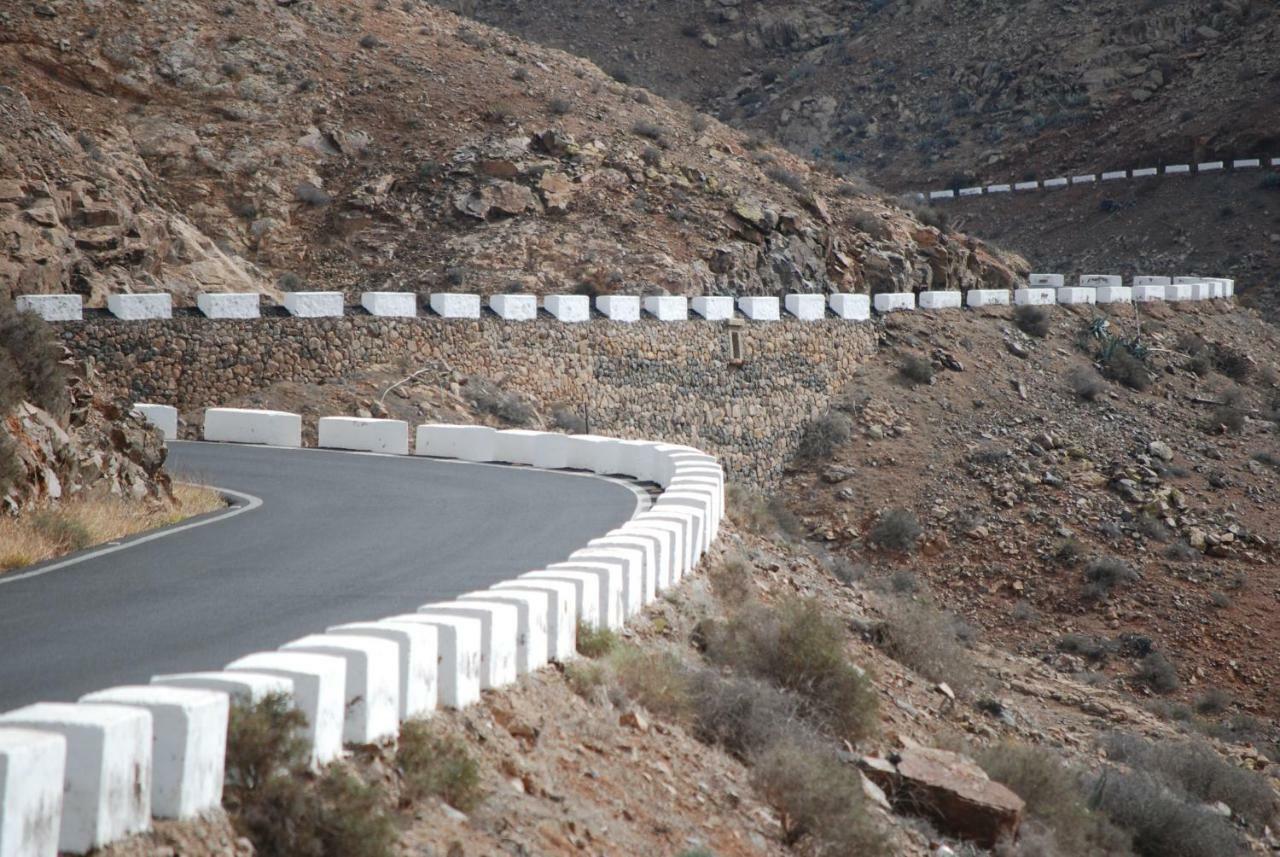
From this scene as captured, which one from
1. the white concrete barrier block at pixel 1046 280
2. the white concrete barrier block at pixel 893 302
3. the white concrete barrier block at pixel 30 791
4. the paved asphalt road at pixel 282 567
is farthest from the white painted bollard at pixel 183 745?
the white concrete barrier block at pixel 1046 280

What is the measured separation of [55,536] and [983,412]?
30095 mm

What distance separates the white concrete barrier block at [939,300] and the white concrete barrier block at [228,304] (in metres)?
21.9

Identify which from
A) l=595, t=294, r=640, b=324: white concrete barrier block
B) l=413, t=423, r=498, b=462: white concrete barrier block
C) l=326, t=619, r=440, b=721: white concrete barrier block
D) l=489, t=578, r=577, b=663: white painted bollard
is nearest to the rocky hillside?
l=595, t=294, r=640, b=324: white concrete barrier block

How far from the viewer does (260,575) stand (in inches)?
559

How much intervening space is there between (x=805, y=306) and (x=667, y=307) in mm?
5117

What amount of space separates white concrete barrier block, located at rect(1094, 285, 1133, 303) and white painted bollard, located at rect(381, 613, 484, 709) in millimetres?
47237

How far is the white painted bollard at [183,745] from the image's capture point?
677 centimetres

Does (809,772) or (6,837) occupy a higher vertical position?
(6,837)

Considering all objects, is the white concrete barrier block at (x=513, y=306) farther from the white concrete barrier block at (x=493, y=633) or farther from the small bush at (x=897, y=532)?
the white concrete barrier block at (x=493, y=633)

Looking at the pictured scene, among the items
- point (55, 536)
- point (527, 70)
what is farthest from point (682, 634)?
point (527, 70)

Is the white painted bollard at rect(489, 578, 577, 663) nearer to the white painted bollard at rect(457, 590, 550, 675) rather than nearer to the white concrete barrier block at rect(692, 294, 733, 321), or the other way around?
the white painted bollard at rect(457, 590, 550, 675)

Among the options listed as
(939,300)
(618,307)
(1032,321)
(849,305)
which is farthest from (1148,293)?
(618,307)

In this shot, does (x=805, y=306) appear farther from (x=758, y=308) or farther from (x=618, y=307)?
(x=618, y=307)

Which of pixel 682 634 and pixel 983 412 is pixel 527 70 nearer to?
pixel 983 412
